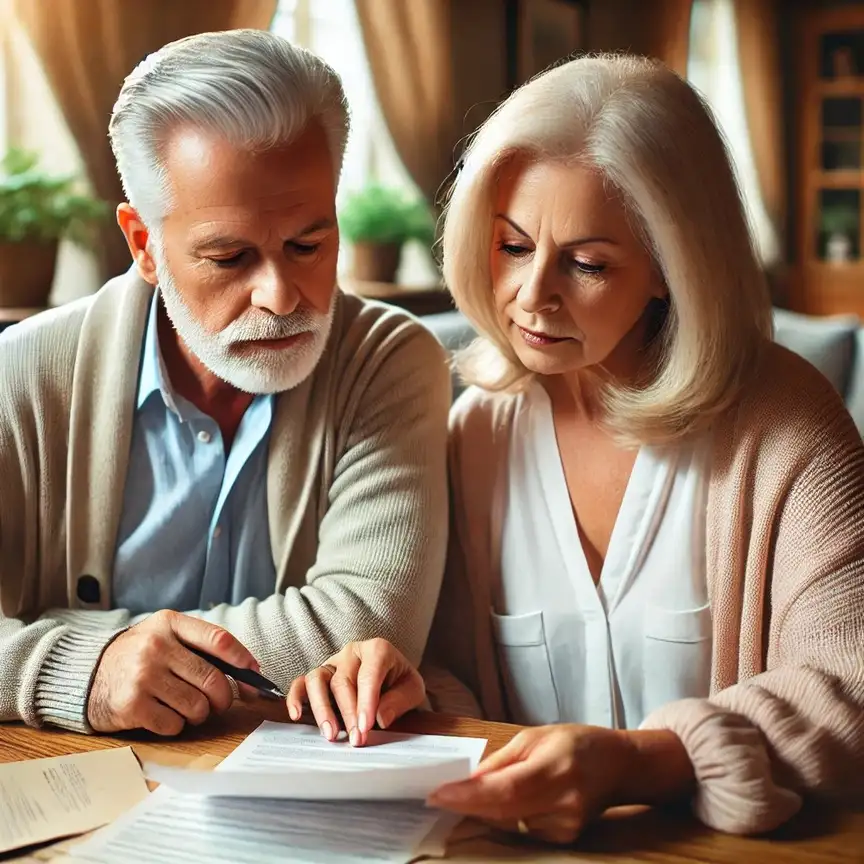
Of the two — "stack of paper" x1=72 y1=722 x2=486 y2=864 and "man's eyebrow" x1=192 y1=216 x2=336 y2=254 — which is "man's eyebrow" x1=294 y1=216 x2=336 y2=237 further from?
"stack of paper" x1=72 y1=722 x2=486 y2=864

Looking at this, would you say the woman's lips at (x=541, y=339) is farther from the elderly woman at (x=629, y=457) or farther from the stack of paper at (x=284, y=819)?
the stack of paper at (x=284, y=819)

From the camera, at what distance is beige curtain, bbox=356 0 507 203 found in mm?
4707

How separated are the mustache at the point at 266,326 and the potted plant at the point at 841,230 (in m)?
7.03

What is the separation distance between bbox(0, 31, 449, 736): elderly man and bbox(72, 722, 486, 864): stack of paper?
0.29m

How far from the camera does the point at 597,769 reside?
101 centimetres

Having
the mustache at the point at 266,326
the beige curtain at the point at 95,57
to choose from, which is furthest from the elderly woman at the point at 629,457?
the beige curtain at the point at 95,57

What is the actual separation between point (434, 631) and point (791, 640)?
0.55 m

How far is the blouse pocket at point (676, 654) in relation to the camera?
1502 mm

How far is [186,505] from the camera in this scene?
1509 mm

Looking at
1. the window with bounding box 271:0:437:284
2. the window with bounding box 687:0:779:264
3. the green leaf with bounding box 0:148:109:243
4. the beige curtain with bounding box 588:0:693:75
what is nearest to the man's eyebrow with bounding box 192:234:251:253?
the green leaf with bounding box 0:148:109:243

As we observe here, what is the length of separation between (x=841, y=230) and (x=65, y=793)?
7.64 metres

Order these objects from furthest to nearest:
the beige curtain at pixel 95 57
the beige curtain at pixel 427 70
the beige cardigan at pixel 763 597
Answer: the beige curtain at pixel 427 70
the beige curtain at pixel 95 57
the beige cardigan at pixel 763 597

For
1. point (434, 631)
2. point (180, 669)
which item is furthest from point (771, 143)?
point (180, 669)

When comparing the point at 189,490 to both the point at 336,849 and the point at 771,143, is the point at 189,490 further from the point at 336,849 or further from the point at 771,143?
the point at 771,143
